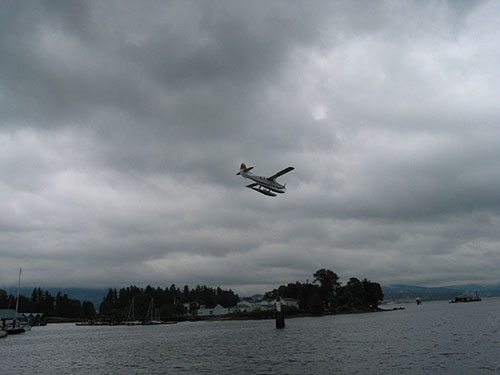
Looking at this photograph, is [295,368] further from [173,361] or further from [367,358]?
[173,361]

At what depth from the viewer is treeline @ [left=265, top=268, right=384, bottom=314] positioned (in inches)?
6850

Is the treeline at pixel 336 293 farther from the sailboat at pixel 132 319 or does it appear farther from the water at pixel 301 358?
the water at pixel 301 358

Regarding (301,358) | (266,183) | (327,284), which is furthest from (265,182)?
(327,284)

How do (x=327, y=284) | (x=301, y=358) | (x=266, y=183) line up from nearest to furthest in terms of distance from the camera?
(x=301, y=358)
(x=266, y=183)
(x=327, y=284)

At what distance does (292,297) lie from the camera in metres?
184

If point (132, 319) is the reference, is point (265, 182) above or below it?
above

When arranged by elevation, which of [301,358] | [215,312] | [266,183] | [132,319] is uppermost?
[266,183]

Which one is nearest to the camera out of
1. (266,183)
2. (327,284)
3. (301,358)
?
(301,358)

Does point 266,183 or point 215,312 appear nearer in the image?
point 266,183

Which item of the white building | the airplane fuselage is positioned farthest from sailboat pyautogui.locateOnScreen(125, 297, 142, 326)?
the airplane fuselage

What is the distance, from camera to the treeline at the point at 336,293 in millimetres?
174000

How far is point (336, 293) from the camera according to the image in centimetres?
18325

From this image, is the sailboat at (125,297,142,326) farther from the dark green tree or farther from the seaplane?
the seaplane

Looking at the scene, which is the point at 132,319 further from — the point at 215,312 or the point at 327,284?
the point at 327,284
